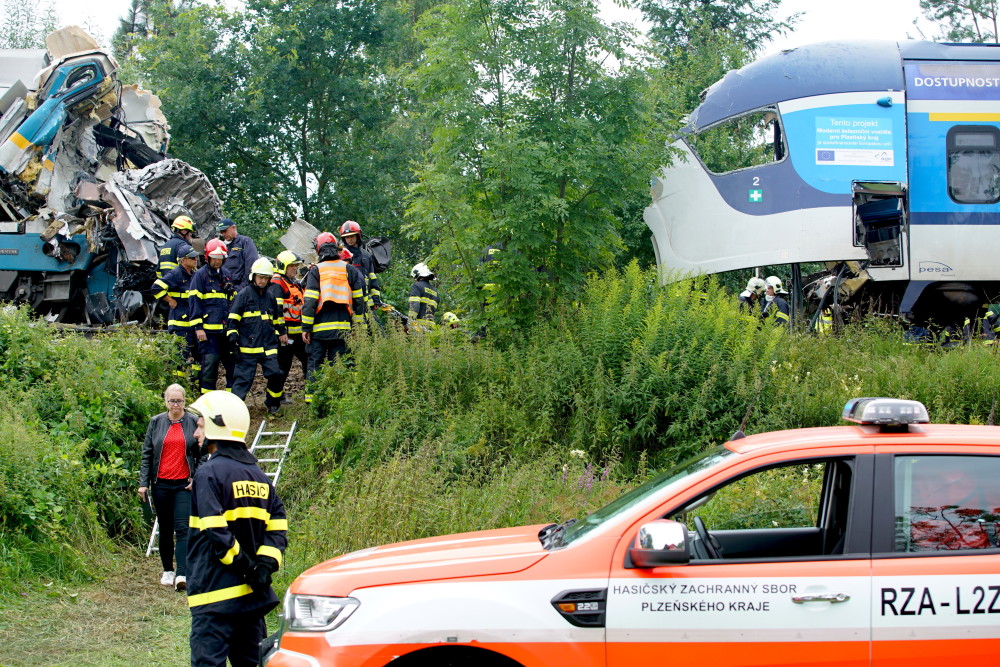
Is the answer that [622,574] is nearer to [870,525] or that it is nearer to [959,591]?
[870,525]

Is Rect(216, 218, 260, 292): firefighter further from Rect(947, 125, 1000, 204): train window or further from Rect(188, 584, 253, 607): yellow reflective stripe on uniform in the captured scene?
Rect(947, 125, 1000, 204): train window

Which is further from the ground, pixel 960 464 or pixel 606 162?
pixel 606 162

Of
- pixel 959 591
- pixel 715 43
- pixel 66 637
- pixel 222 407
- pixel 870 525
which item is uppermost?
pixel 715 43

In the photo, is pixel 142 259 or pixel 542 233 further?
pixel 142 259

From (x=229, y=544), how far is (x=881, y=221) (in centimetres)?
Result: 1069

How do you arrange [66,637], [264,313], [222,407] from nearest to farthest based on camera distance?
[222,407]
[66,637]
[264,313]

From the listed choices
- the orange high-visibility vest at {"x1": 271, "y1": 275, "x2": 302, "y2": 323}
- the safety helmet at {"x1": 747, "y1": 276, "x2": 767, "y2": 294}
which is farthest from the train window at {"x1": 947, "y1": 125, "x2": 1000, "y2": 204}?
the orange high-visibility vest at {"x1": 271, "y1": 275, "x2": 302, "y2": 323}

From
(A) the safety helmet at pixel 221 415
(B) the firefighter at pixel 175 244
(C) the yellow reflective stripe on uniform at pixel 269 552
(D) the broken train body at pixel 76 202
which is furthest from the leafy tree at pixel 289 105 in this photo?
(C) the yellow reflective stripe on uniform at pixel 269 552

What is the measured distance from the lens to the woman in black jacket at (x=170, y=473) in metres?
7.84

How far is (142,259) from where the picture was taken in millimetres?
13406

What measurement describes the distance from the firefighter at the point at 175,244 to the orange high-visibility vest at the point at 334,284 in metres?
2.17

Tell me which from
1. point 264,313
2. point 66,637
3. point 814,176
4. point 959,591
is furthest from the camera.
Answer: point 814,176

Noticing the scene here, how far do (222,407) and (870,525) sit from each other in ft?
10.3

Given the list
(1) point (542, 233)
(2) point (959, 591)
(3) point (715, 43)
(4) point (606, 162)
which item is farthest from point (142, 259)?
(3) point (715, 43)
